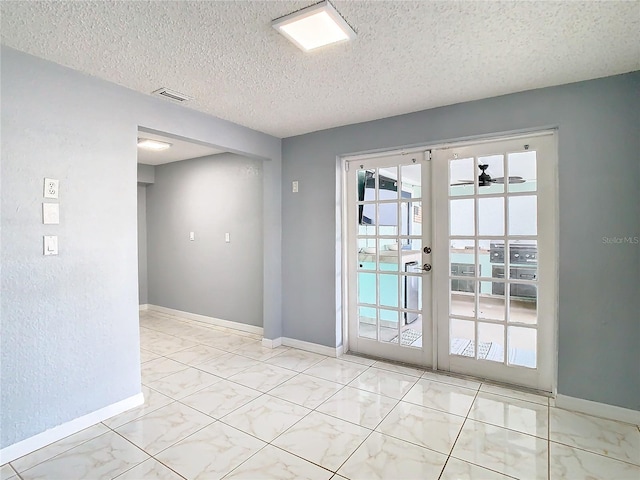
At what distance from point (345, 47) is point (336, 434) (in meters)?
2.39

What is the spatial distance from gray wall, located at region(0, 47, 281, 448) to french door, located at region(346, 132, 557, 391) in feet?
6.90

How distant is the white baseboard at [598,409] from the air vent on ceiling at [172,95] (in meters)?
3.65

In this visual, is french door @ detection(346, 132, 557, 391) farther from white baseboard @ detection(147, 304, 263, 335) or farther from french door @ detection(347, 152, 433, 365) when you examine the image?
white baseboard @ detection(147, 304, 263, 335)

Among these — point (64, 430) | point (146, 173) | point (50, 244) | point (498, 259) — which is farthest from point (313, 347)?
point (146, 173)

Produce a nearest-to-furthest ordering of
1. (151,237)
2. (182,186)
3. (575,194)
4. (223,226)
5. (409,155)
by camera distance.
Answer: (575,194) → (409,155) → (223,226) → (182,186) → (151,237)

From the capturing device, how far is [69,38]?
1.88 m

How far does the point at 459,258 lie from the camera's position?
10.0 ft

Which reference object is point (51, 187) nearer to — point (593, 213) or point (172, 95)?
point (172, 95)

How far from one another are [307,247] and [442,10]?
255 centimetres

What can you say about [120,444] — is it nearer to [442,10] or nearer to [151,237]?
[442,10]

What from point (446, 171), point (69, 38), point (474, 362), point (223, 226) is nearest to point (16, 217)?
point (69, 38)

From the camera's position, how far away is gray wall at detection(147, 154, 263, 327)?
4.42 m

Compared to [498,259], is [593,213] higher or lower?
higher

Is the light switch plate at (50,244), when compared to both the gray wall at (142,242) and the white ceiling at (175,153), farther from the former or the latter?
the gray wall at (142,242)
